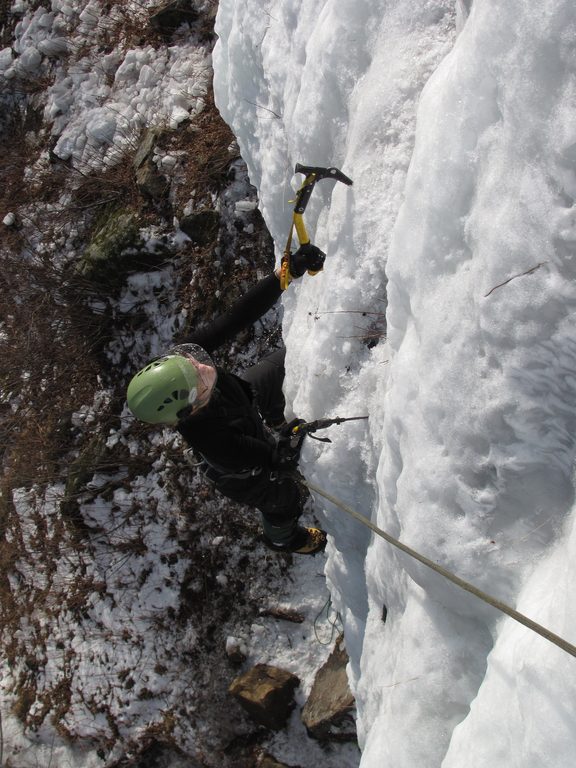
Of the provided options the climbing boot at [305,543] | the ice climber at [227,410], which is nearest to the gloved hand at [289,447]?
the ice climber at [227,410]

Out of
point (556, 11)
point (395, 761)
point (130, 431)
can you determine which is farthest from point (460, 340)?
point (130, 431)

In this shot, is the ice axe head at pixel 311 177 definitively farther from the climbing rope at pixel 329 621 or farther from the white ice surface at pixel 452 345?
the climbing rope at pixel 329 621

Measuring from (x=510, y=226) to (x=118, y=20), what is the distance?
5.54 meters

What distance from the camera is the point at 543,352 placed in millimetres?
1644

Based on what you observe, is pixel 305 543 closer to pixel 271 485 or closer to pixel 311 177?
pixel 271 485

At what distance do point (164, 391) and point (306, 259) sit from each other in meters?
0.97

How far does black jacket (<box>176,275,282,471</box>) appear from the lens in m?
2.74

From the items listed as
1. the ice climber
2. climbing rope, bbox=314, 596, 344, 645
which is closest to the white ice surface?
the ice climber

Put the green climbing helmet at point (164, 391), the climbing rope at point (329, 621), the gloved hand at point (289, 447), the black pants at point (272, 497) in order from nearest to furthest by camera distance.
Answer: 1. the green climbing helmet at point (164, 391)
2. the gloved hand at point (289, 447)
3. the black pants at point (272, 497)
4. the climbing rope at point (329, 621)

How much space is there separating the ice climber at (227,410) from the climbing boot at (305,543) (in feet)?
1.41

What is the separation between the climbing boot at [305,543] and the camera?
12.0ft

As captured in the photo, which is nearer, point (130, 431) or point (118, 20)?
point (130, 431)

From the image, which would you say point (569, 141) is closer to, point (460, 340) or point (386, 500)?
point (460, 340)

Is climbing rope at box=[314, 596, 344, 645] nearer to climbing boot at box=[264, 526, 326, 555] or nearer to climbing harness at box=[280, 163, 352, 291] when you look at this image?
climbing boot at box=[264, 526, 326, 555]
